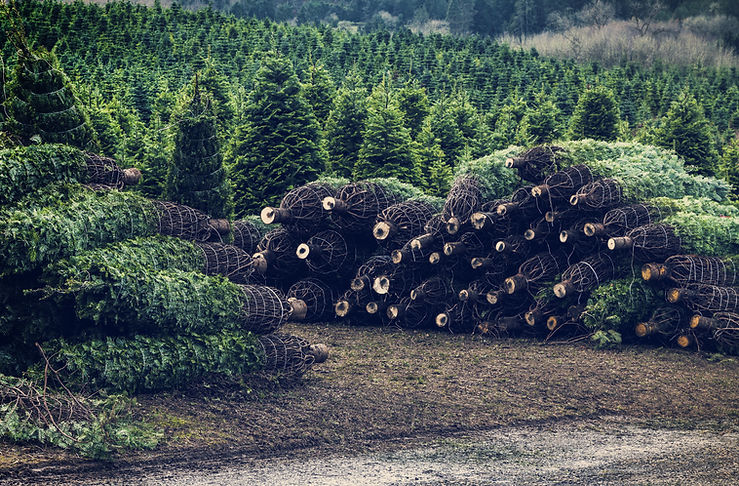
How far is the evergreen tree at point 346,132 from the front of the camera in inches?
1085

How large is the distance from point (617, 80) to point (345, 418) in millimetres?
60358

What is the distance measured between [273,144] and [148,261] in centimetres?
1347

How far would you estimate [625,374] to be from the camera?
46.1ft

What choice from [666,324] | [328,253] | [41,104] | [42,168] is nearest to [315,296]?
[328,253]

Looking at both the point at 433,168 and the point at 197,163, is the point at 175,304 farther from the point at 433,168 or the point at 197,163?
the point at 433,168

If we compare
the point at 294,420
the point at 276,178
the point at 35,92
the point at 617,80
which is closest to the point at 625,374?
the point at 294,420

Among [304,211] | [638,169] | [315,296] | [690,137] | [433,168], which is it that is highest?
[690,137]

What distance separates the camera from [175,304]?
11.4 metres

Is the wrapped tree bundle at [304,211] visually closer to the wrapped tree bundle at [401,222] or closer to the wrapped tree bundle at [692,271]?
the wrapped tree bundle at [401,222]

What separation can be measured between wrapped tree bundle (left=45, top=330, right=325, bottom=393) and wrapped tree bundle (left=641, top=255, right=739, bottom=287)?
725 cm

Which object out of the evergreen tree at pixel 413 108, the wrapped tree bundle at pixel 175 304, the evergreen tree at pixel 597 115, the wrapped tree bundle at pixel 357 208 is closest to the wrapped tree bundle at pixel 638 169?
the wrapped tree bundle at pixel 357 208

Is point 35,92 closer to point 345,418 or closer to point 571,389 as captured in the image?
point 345,418

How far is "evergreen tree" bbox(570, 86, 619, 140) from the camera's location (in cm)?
3791

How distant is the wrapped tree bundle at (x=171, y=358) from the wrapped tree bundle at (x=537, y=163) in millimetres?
6915
